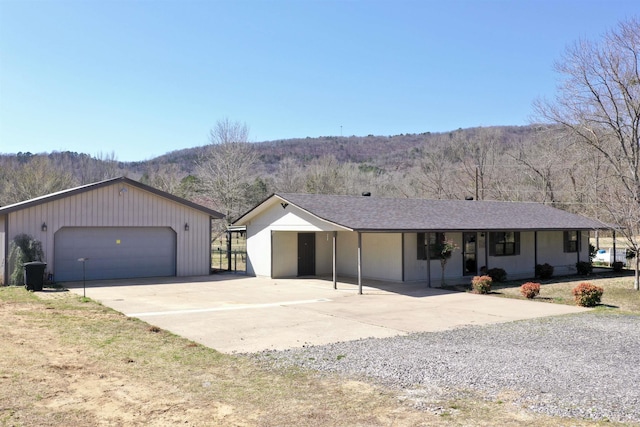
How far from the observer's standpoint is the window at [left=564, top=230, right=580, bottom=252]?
24406mm

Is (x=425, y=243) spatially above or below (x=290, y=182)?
below

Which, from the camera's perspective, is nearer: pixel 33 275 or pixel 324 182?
pixel 33 275

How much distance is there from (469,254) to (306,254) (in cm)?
648

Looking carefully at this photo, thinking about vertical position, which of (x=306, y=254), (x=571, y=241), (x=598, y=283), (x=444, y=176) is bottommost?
(x=598, y=283)

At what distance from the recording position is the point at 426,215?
66.6ft

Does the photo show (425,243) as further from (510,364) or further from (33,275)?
(33,275)

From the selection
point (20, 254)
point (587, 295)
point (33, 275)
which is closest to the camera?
point (587, 295)

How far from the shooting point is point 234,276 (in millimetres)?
21641

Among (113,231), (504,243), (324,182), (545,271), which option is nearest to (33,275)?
(113,231)

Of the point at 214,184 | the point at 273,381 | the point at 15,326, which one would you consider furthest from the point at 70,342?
the point at 214,184

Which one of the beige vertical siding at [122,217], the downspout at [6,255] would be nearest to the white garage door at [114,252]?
the beige vertical siding at [122,217]

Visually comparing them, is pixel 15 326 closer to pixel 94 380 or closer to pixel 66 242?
pixel 94 380

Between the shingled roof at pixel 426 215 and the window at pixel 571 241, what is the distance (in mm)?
516

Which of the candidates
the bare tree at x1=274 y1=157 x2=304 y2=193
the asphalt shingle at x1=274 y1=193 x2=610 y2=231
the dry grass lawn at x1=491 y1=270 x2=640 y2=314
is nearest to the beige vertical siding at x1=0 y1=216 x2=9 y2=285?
the asphalt shingle at x1=274 y1=193 x2=610 y2=231
